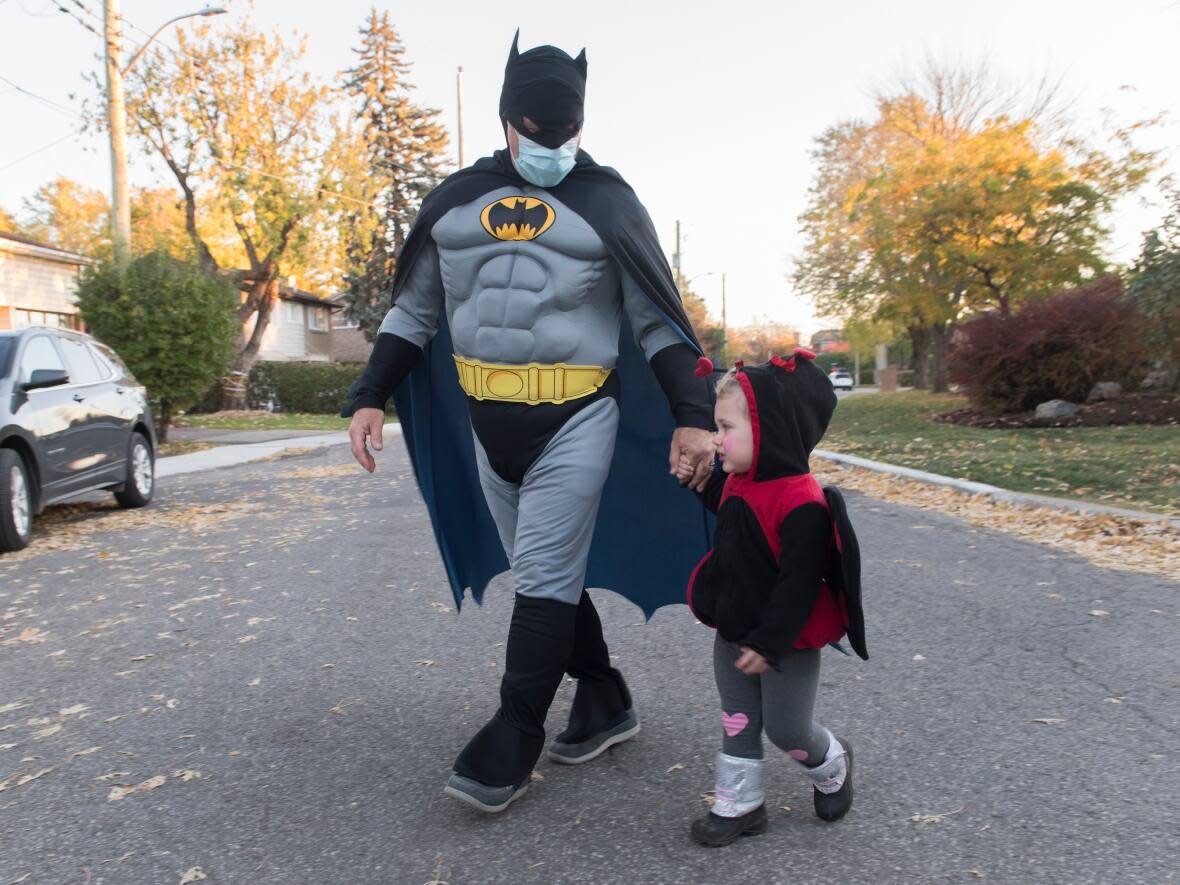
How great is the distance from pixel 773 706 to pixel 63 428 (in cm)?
731

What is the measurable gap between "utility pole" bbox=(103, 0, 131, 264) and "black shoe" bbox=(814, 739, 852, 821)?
1654 cm

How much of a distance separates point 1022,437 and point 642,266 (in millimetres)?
12608

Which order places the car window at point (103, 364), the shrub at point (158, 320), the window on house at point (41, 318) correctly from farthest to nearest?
the window on house at point (41, 318)
the shrub at point (158, 320)
the car window at point (103, 364)

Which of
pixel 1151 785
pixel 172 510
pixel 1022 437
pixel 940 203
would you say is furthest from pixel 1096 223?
pixel 1151 785

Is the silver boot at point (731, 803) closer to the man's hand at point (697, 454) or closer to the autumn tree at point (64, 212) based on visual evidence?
the man's hand at point (697, 454)

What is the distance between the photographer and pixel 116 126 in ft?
54.7

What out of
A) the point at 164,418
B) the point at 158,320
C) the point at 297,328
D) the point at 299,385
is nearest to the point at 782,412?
the point at 158,320

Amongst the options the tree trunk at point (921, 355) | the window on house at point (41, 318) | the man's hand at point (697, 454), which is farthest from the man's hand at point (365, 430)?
the tree trunk at point (921, 355)

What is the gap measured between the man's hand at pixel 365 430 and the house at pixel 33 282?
913 inches

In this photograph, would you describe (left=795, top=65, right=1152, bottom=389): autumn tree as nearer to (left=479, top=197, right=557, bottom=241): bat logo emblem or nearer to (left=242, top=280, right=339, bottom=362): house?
(left=479, top=197, right=557, bottom=241): bat logo emblem

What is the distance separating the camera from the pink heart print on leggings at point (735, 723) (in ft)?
8.46

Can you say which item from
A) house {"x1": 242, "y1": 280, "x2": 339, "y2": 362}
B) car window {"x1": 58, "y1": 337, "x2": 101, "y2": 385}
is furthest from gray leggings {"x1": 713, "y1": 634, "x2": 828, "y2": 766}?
house {"x1": 242, "y1": 280, "x2": 339, "y2": 362}

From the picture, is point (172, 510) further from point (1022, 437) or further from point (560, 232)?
point (1022, 437)

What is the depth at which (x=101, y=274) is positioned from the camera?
16.2m
